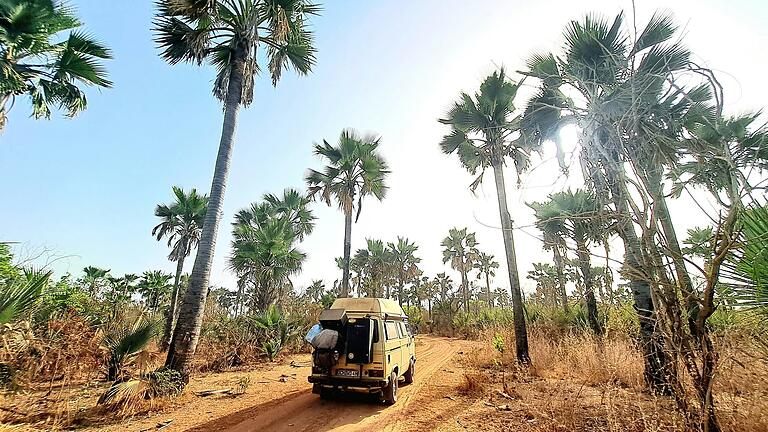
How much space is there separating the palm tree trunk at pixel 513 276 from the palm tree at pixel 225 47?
817 centimetres

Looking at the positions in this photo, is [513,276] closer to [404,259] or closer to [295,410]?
[295,410]

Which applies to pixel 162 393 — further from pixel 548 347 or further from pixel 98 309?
pixel 548 347

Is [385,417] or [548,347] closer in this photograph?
[385,417]

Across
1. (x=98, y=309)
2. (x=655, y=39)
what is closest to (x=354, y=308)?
(x=655, y=39)

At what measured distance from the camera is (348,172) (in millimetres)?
19062

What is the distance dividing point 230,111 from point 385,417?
28.9ft

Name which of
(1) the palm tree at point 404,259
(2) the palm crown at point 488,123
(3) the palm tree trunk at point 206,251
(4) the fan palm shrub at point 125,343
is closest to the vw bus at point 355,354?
(3) the palm tree trunk at point 206,251

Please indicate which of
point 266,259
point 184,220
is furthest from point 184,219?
point 266,259

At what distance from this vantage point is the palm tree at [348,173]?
61.4ft

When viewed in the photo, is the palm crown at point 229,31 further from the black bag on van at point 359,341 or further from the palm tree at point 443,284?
the palm tree at point 443,284

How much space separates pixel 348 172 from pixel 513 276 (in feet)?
35.6

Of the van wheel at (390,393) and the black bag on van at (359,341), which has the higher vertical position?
the black bag on van at (359,341)

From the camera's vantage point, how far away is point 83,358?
21.7 feet

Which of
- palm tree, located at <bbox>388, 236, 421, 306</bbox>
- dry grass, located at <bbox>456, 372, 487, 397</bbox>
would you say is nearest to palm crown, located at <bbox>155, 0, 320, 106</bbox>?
dry grass, located at <bbox>456, 372, 487, 397</bbox>
